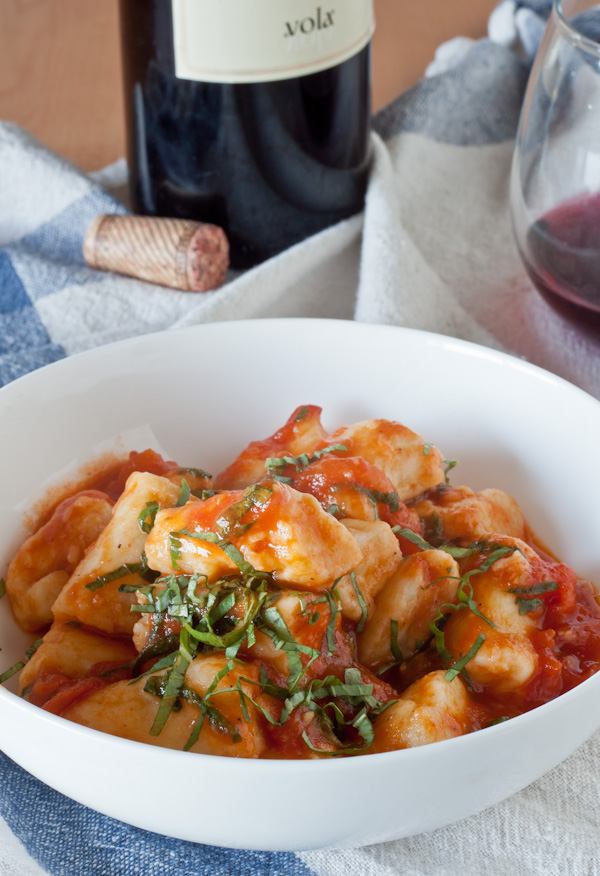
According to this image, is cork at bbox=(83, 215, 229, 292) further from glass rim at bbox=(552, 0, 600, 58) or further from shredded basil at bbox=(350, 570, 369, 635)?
shredded basil at bbox=(350, 570, 369, 635)

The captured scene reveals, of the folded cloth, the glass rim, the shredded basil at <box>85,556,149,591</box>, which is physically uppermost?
the glass rim

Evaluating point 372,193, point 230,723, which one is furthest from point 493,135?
point 230,723

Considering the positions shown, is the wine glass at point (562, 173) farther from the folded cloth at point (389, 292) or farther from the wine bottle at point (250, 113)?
the wine bottle at point (250, 113)

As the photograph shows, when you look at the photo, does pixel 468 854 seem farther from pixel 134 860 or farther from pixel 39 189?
pixel 39 189

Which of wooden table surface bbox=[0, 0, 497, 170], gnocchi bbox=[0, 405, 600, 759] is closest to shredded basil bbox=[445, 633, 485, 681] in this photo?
gnocchi bbox=[0, 405, 600, 759]

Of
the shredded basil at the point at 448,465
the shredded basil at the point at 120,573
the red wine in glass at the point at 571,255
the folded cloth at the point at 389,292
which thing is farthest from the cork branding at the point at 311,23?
the shredded basil at the point at 120,573

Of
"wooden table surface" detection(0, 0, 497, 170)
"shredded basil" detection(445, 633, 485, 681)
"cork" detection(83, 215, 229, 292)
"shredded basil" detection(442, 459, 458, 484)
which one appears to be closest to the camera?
"shredded basil" detection(445, 633, 485, 681)
